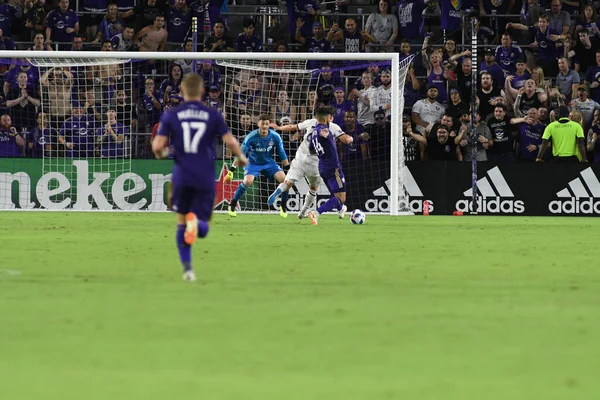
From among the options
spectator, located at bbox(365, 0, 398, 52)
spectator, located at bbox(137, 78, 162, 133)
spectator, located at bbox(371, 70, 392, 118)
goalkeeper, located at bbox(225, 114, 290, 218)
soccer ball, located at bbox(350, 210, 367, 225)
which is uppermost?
spectator, located at bbox(365, 0, 398, 52)

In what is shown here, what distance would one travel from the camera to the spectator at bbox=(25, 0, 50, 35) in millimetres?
29359

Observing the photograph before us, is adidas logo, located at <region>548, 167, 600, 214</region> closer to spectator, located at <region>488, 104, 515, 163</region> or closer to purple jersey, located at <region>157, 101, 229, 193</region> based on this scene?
spectator, located at <region>488, 104, 515, 163</region>

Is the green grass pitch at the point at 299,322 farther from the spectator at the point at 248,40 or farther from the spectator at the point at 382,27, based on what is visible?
the spectator at the point at 382,27

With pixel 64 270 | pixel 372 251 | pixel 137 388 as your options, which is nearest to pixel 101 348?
pixel 137 388

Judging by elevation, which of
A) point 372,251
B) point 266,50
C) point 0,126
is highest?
point 266,50

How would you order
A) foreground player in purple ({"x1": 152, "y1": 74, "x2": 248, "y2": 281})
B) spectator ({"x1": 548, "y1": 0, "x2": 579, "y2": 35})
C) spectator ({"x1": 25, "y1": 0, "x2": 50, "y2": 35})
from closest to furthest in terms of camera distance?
1. foreground player in purple ({"x1": 152, "y1": 74, "x2": 248, "y2": 281})
2. spectator ({"x1": 548, "y1": 0, "x2": 579, "y2": 35})
3. spectator ({"x1": 25, "y1": 0, "x2": 50, "y2": 35})

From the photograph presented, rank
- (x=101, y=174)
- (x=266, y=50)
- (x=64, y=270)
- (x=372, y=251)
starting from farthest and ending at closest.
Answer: (x=266, y=50) < (x=101, y=174) < (x=372, y=251) < (x=64, y=270)

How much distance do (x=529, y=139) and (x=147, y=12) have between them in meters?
9.72

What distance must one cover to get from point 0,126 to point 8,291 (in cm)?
1755

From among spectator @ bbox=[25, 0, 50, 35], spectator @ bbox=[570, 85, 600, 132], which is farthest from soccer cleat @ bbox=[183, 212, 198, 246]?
spectator @ bbox=[25, 0, 50, 35]

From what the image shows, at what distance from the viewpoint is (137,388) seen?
579 cm

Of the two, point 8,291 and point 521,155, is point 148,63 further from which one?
point 8,291

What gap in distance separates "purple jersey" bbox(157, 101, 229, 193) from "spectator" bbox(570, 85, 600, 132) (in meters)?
17.8

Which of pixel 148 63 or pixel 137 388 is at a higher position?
pixel 148 63
